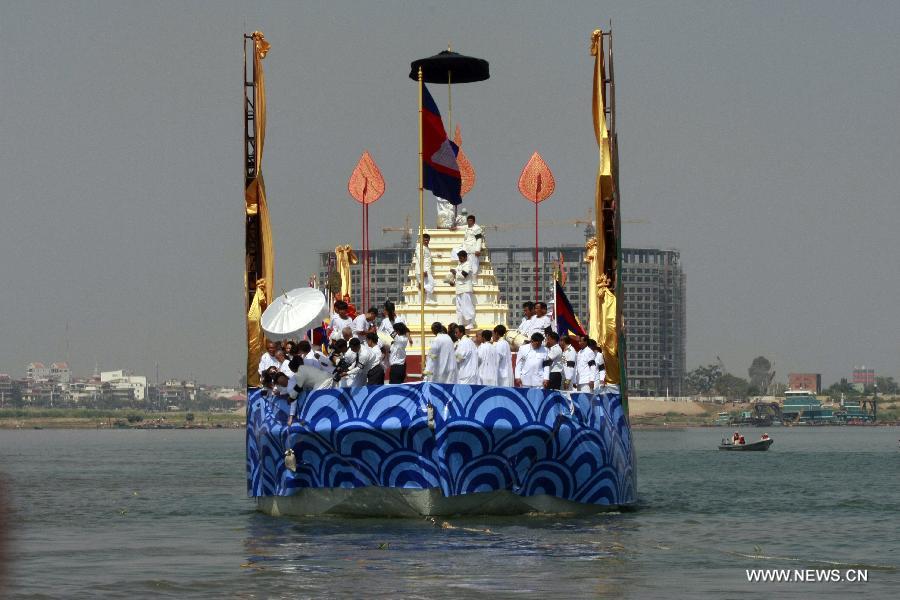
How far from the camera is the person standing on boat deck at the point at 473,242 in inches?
1266

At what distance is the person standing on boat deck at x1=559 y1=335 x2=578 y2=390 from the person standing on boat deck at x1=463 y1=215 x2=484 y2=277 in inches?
236

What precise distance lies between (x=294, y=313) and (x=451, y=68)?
28.6 feet

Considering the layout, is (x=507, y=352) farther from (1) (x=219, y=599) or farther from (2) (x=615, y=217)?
(1) (x=219, y=599)

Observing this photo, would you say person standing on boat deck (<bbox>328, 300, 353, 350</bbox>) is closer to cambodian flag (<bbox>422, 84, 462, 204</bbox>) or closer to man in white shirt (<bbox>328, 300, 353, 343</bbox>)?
man in white shirt (<bbox>328, 300, 353, 343</bbox>)

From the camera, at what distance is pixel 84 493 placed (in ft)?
135

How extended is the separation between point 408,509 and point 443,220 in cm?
1202

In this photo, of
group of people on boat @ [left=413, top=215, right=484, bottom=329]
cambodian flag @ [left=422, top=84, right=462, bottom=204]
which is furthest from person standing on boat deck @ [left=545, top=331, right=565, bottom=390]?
group of people on boat @ [left=413, top=215, right=484, bottom=329]

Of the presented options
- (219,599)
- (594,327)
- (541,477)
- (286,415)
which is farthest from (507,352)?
(219,599)

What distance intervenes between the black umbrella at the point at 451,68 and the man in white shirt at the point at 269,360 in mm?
6800

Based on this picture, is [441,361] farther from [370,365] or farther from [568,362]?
[568,362]

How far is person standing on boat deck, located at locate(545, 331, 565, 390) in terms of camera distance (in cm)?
2572

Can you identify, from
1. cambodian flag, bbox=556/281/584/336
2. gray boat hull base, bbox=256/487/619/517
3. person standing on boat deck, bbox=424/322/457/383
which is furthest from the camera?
cambodian flag, bbox=556/281/584/336

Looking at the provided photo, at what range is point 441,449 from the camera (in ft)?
74.8

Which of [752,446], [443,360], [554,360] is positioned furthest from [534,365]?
[752,446]
